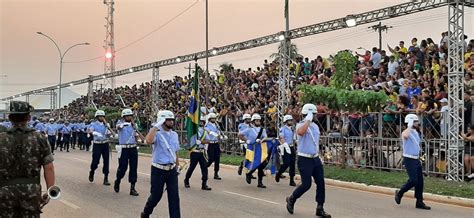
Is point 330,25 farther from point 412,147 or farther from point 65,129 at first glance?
point 65,129

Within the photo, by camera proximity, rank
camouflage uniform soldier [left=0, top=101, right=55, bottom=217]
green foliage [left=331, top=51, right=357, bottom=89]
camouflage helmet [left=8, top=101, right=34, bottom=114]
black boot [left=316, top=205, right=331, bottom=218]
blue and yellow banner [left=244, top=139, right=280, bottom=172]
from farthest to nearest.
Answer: green foliage [left=331, top=51, right=357, bottom=89]
blue and yellow banner [left=244, top=139, right=280, bottom=172]
black boot [left=316, top=205, right=331, bottom=218]
camouflage helmet [left=8, top=101, right=34, bottom=114]
camouflage uniform soldier [left=0, top=101, right=55, bottom=217]

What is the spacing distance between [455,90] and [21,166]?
1181 cm

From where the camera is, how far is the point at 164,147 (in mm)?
8648

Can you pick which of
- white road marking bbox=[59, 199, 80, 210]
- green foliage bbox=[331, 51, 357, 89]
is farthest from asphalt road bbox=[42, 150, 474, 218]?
green foliage bbox=[331, 51, 357, 89]

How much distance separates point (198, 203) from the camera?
38.1ft

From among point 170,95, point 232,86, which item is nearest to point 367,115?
point 232,86

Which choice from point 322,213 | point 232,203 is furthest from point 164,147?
point 232,203

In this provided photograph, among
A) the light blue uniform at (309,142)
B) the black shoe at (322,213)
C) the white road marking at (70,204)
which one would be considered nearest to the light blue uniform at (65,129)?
the white road marking at (70,204)

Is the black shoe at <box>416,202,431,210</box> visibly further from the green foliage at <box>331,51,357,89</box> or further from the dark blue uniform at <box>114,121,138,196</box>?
the green foliage at <box>331,51,357,89</box>

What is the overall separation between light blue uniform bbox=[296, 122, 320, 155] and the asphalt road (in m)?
1.23

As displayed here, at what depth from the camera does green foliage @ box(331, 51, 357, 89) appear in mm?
18328

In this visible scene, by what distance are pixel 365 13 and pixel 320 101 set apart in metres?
3.09

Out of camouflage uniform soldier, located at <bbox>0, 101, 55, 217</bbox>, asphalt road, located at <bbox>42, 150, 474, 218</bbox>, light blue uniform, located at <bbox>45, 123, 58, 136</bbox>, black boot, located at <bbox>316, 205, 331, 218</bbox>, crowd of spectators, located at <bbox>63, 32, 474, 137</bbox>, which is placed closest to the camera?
camouflage uniform soldier, located at <bbox>0, 101, 55, 217</bbox>

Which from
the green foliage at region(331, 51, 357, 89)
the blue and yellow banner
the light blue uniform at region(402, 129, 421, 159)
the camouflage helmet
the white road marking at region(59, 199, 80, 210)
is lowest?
the white road marking at region(59, 199, 80, 210)
